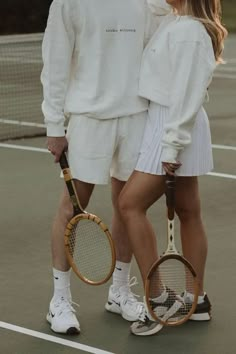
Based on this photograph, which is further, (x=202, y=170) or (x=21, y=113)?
(x=21, y=113)

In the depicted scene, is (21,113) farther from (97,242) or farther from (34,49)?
(97,242)

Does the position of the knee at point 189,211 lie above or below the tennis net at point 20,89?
above

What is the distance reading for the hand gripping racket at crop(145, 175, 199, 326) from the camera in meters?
4.90

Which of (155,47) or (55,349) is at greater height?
(155,47)

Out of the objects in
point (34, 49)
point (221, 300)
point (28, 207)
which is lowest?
point (34, 49)

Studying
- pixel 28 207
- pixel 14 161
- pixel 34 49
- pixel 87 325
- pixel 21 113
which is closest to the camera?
pixel 87 325

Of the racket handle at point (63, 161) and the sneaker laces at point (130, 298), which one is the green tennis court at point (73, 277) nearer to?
the sneaker laces at point (130, 298)

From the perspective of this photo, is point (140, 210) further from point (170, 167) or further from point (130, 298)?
point (130, 298)

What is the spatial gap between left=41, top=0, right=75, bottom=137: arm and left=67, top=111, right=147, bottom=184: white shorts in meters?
0.09

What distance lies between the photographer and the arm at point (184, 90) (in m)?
4.79

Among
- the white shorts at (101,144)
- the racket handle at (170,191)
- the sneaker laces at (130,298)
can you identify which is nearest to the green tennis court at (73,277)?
the sneaker laces at (130,298)

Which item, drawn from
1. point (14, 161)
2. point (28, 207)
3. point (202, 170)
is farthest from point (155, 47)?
point (14, 161)

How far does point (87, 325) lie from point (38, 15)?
68.9ft

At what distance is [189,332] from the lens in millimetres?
5203
